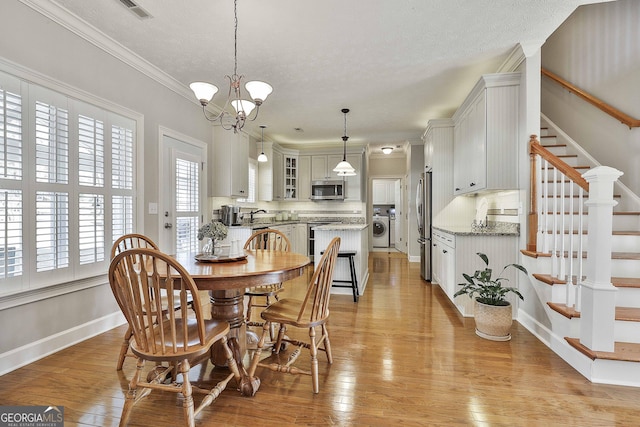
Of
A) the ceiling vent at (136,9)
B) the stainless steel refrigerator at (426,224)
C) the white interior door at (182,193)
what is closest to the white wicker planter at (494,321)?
the stainless steel refrigerator at (426,224)

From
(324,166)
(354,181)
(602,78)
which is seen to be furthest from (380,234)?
(602,78)

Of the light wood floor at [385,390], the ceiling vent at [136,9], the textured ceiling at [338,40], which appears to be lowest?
the light wood floor at [385,390]

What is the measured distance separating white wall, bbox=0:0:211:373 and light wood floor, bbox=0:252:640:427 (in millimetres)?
178

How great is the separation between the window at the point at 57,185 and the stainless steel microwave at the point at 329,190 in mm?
4124

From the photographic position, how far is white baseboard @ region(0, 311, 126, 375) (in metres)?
2.00

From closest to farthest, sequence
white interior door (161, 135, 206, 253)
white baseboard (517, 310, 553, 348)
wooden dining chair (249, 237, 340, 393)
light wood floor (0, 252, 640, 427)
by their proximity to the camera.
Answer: light wood floor (0, 252, 640, 427), wooden dining chair (249, 237, 340, 393), white baseboard (517, 310, 553, 348), white interior door (161, 135, 206, 253)

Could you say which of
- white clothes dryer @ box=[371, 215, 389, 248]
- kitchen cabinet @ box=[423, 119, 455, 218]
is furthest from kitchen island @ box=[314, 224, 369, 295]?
white clothes dryer @ box=[371, 215, 389, 248]

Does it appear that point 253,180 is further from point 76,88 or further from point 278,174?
point 76,88

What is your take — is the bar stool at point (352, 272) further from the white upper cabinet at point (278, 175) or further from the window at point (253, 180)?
the white upper cabinet at point (278, 175)

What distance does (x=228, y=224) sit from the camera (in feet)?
15.1

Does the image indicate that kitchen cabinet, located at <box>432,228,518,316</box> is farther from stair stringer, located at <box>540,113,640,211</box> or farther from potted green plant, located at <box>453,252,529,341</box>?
stair stringer, located at <box>540,113,640,211</box>

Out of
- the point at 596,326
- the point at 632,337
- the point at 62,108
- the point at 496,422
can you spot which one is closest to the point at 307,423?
the point at 496,422

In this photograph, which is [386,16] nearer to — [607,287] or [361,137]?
[607,287]

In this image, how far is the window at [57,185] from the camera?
2.02m
